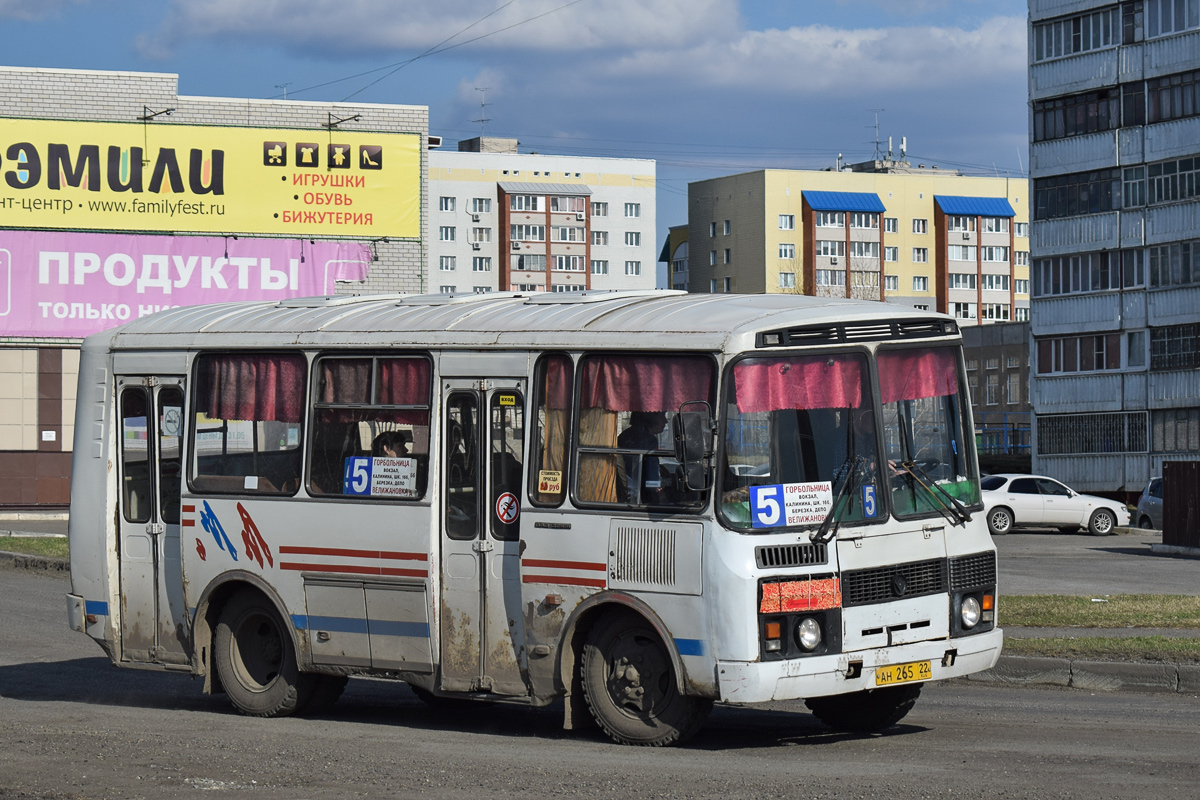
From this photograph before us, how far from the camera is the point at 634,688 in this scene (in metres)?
9.76

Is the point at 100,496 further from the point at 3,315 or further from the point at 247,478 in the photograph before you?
the point at 3,315

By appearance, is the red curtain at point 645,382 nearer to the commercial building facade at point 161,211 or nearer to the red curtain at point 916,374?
the red curtain at point 916,374

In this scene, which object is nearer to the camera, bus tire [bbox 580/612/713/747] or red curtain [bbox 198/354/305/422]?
bus tire [bbox 580/612/713/747]

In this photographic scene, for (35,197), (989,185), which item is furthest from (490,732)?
(989,185)

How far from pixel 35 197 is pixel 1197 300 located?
122 feet

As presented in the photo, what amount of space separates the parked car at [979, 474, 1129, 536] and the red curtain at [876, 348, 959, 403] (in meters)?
29.0

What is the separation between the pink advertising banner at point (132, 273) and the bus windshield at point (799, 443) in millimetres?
33663

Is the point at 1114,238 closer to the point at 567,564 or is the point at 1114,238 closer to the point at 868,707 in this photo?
the point at 868,707

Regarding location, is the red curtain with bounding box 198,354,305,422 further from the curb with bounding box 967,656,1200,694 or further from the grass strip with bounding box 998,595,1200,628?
the grass strip with bounding box 998,595,1200,628

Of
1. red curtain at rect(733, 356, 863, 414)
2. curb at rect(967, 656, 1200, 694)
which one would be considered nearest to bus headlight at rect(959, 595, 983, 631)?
red curtain at rect(733, 356, 863, 414)

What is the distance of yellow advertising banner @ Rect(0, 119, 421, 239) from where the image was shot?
41.6 metres

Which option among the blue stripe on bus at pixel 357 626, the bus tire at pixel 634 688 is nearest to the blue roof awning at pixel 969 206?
the blue stripe on bus at pixel 357 626

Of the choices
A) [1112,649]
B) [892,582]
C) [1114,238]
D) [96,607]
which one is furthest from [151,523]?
[1114,238]

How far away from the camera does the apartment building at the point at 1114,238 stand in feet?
181
